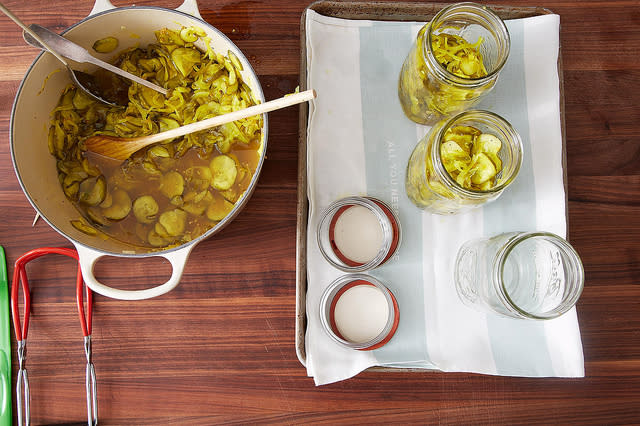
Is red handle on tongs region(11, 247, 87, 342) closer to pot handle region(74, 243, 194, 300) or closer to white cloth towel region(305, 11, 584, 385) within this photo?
pot handle region(74, 243, 194, 300)

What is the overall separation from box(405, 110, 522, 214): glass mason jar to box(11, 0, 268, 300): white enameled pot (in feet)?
0.77

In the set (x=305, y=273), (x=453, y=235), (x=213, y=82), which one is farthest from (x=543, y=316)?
(x=213, y=82)

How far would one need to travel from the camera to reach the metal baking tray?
744 mm

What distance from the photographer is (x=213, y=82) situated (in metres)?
0.76

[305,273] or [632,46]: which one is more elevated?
[632,46]

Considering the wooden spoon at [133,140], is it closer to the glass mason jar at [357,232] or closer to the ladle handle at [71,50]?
the ladle handle at [71,50]

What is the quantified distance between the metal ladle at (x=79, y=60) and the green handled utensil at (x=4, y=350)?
12.4 inches

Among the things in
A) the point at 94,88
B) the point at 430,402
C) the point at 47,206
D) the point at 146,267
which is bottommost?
the point at 430,402

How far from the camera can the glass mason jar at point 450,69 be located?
0.65 m

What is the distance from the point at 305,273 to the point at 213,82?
1.13ft

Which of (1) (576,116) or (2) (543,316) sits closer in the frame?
(2) (543,316)

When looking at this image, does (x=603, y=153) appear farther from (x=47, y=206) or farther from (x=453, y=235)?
(x=47, y=206)

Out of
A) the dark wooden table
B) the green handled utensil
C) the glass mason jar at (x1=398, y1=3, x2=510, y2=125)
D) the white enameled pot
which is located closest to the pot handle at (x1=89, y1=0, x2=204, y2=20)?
the white enameled pot

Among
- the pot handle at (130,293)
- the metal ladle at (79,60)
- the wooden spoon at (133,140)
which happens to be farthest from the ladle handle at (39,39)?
the pot handle at (130,293)
